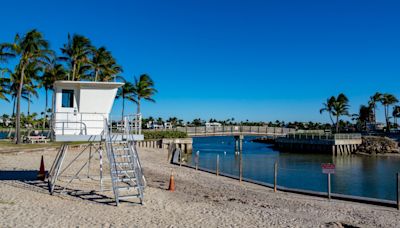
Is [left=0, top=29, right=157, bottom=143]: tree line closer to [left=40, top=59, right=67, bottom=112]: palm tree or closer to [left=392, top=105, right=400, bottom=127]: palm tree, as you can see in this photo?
[left=40, top=59, right=67, bottom=112]: palm tree

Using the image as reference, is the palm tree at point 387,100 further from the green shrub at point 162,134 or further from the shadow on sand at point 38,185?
the shadow on sand at point 38,185

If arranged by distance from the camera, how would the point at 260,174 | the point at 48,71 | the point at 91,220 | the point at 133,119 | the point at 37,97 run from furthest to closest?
1. the point at 37,97
2. the point at 48,71
3. the point at 260,174
4. the point at 133,119
5. the point at 91,220

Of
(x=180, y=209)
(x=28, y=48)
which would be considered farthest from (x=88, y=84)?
(x=28, y=48)

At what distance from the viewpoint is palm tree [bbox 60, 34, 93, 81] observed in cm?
4431

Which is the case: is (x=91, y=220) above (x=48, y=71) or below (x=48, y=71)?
below

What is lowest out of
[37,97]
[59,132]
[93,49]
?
[59,132]

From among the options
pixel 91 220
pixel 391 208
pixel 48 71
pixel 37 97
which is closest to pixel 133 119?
pixel 91 220

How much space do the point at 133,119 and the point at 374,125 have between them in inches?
4179

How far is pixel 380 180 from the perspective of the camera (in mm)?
30609

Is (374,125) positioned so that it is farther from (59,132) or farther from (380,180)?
(59,132)

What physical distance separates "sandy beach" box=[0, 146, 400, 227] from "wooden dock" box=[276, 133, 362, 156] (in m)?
48.0

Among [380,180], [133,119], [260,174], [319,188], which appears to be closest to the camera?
[133,119]

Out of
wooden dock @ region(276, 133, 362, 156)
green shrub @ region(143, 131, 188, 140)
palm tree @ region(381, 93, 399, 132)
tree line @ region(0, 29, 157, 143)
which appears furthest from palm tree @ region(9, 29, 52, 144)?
palm tree @ region(381, 93, 399, 132)

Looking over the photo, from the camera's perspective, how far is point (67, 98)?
15.9 m
